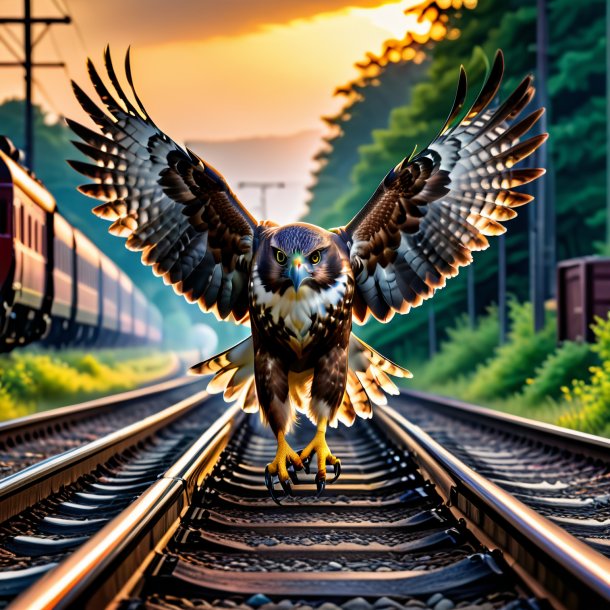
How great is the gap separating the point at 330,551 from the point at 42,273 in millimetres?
13358

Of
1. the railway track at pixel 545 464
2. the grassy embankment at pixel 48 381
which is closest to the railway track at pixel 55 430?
the grassy embankment at pixel 48 381

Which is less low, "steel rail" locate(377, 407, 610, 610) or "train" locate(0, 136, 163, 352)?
"train" locate(0, 136, 163, 352)

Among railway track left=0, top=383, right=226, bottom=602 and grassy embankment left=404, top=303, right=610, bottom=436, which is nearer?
railway track left=0, top=383, right=226, bottom=602

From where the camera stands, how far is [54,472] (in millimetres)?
6641

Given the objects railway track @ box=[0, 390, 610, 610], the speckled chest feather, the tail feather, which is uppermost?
the speckled chest feather

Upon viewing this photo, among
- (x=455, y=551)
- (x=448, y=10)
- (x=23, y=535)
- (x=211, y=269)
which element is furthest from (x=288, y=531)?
(x=448, y=10)

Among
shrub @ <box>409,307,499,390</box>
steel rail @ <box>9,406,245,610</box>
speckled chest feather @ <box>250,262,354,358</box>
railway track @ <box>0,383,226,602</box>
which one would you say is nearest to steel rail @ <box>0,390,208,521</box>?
railway track @ <box>0,383,226,602</box>

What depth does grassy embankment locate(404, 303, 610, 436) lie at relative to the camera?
466 inches

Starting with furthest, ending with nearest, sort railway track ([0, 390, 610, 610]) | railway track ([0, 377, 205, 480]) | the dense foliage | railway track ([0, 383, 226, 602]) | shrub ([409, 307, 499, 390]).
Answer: shrub ([409, 307, 499, 390]) → the dense foliage → railway track ([0, 377, 205, 480]) → railway track ([0, 383, 226, 602]) → railway track ([0, 390, 610, 610])

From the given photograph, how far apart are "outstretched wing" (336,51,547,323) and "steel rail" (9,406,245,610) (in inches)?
59.5

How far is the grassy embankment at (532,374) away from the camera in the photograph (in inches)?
466

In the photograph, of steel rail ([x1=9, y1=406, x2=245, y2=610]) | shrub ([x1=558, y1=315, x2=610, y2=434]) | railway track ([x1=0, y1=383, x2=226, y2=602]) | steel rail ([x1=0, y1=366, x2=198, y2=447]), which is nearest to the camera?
steel rail ([x1=9, y1=406, x2=245, y2=610])

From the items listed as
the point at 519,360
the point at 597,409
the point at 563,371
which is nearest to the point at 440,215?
the point at 597,409

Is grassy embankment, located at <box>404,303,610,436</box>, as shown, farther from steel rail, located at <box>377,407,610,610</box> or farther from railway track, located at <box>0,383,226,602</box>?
steel rail, located at <box>377,407,610,610</box>
